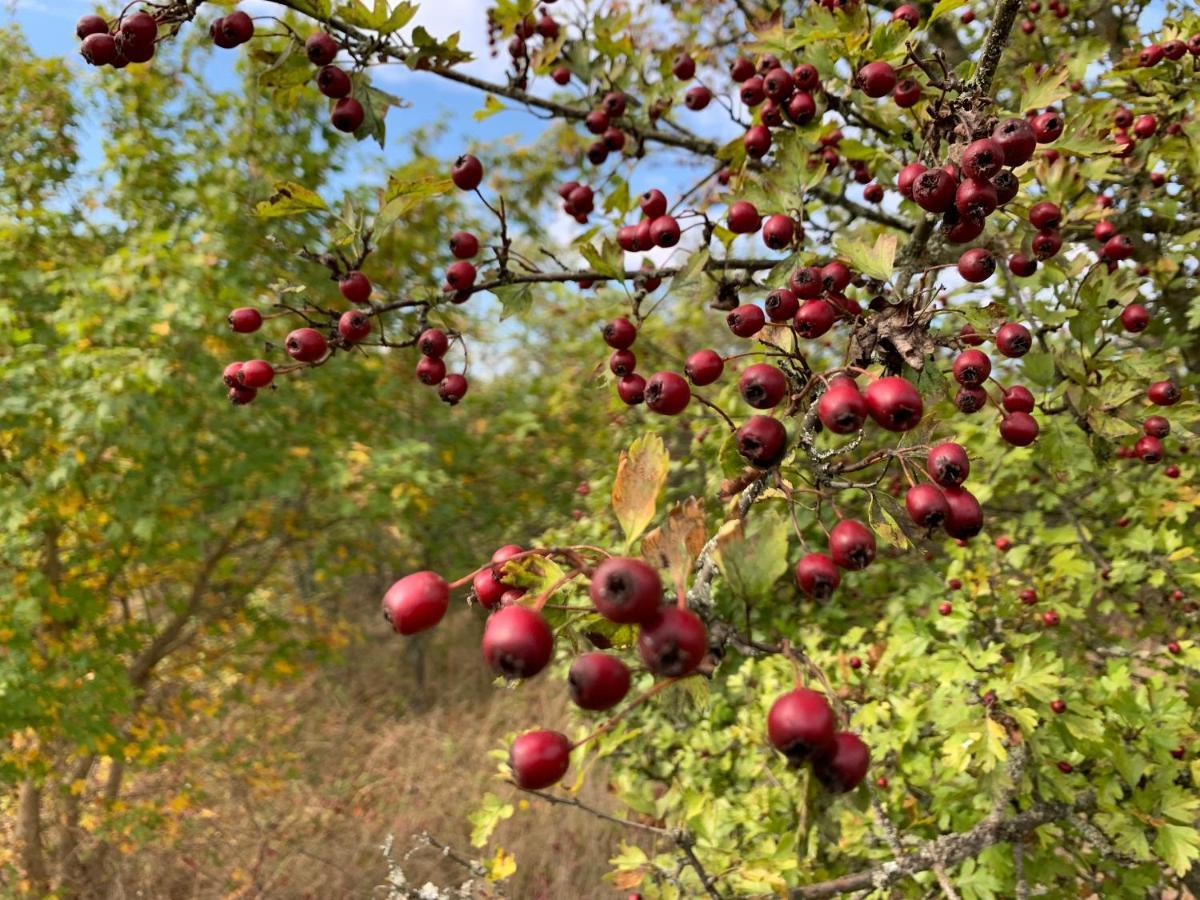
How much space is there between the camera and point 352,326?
1.65 metres

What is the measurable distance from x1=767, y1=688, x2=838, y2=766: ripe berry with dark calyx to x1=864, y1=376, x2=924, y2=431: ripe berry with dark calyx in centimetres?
42

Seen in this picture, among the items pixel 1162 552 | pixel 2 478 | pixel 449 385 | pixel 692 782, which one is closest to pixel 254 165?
pixel 2 478

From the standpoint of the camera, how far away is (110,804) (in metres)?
5.38

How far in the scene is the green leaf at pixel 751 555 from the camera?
0.83 meters

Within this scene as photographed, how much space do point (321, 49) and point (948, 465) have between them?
1.78m

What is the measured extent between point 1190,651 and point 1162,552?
800 millimetres

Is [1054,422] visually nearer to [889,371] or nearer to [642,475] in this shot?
[889,371]

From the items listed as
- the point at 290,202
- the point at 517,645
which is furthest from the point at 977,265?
the point at 290,202

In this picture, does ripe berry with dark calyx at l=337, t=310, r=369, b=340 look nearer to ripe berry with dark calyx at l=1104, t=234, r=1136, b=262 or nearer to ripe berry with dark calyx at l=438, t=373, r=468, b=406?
ripe berry with dark calyx at l=438, t=373, r=468, b=406

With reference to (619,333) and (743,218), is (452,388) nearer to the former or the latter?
(619,333)

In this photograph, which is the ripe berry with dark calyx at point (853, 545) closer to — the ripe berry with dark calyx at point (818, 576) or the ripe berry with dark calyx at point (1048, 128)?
the ripe berry with dark calyx at point (818, 576)

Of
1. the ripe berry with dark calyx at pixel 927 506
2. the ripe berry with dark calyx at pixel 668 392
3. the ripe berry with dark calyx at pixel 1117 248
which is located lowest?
the ripe berry with dark calyx at pixel 927 506

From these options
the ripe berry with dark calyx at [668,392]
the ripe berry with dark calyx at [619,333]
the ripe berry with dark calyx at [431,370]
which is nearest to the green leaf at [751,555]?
the ripe berry with dark calyx at [668,392]

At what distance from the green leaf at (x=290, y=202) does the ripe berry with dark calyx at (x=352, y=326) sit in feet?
0.83
